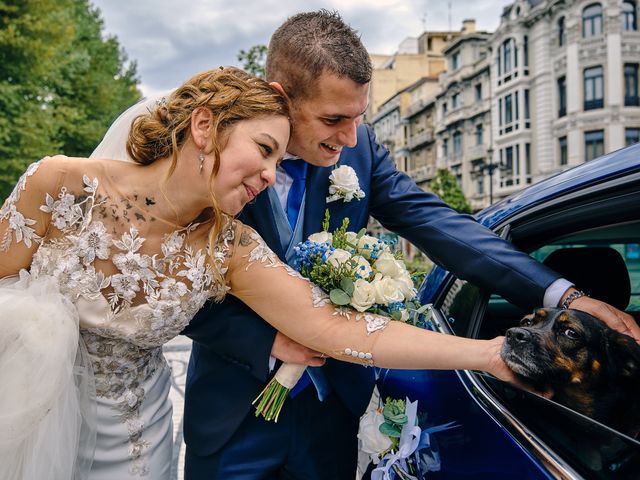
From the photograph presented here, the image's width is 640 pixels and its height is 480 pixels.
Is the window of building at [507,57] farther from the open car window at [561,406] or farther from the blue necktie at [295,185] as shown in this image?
the blue necktie at [295,185]

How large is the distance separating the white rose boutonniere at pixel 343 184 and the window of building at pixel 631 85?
30587 mm

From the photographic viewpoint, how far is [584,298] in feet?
5.40

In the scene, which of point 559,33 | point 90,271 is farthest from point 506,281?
point 559,33

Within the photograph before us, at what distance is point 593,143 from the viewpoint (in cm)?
2917

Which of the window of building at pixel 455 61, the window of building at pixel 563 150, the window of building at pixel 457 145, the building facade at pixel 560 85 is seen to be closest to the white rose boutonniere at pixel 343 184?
the building facade at pixel 560 85

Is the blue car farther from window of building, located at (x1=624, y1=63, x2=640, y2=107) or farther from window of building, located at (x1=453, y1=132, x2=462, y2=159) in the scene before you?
window of building, located at (x1=453, y1=132, x2=462, y2=159)

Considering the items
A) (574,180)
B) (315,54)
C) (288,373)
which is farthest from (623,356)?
(315,54)

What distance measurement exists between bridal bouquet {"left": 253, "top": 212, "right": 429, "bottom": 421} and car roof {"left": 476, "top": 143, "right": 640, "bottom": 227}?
42 cm

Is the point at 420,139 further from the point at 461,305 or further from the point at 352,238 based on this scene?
the point at 352,238

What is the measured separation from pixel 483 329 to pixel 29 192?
153cm

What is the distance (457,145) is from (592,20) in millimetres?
16019

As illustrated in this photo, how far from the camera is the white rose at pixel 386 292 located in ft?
5.48

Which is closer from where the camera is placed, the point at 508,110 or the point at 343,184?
the point at 343,184

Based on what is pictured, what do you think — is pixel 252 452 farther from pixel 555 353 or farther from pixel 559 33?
pixel 559 33
